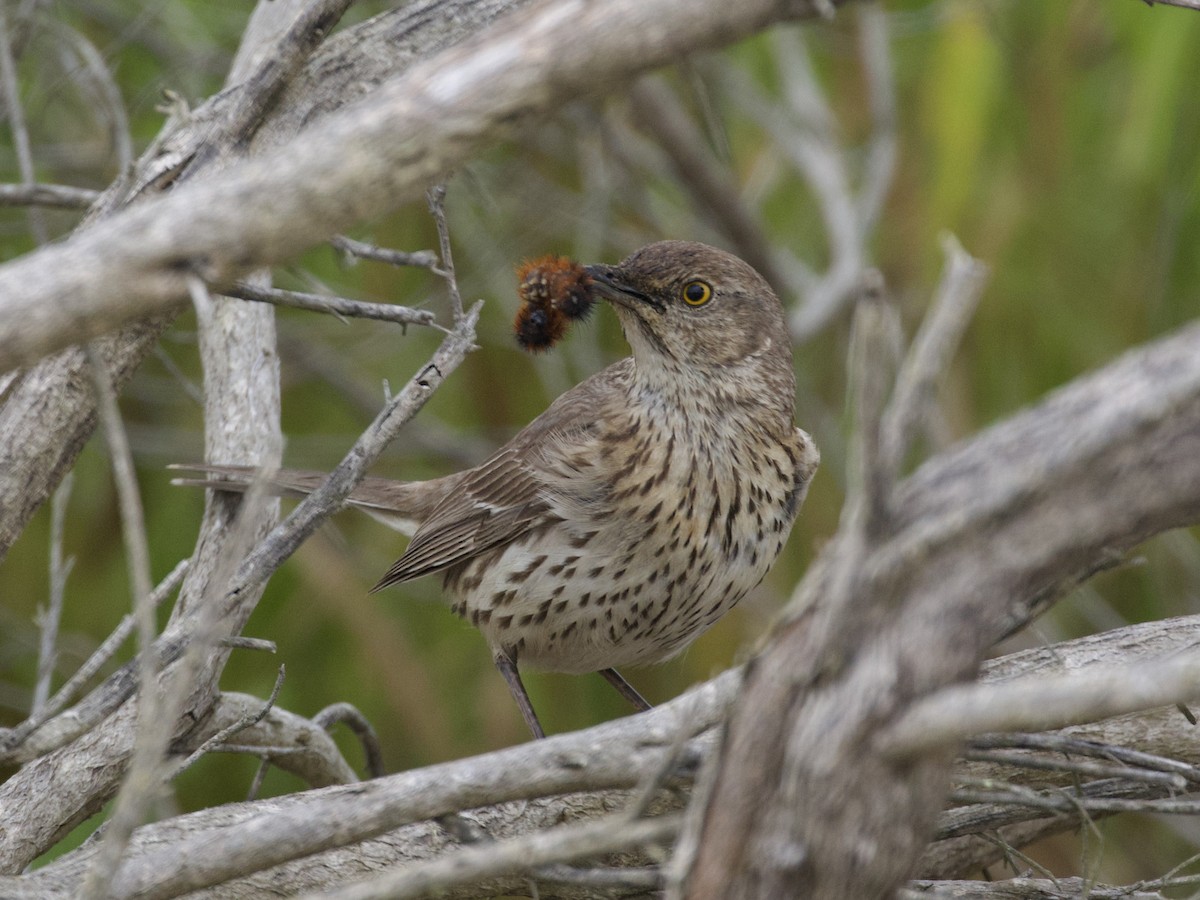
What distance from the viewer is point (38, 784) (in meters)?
3.05

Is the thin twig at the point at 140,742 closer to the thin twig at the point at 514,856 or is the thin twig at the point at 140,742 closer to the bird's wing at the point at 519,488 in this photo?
the thin twig at the point at 514,856

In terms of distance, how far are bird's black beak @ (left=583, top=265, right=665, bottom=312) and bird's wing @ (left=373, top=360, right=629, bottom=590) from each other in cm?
27

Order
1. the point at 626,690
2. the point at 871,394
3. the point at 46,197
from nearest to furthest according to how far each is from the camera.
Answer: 1. the point at 871,394
2. the point at 46,197
3. the point at 626,690

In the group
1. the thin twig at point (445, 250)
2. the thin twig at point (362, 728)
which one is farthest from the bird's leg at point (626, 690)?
the thin twig at point (445, 250)

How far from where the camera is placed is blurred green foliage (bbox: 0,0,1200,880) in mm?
5797

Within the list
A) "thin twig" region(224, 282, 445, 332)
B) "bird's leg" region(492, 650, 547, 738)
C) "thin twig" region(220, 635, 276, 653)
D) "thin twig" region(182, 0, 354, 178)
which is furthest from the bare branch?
"bird's leg" region(492, 650, 547, 738)

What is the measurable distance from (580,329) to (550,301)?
112 centimetres

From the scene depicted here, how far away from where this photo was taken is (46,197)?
11.8ft

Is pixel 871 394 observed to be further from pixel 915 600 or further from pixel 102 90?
pixel 102 90

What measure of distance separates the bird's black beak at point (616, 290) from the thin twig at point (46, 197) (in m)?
1.38

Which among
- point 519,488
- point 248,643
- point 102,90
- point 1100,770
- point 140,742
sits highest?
point 102,90

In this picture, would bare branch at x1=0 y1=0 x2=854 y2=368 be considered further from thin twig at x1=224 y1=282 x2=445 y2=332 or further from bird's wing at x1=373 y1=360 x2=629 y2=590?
bird's wing at x1=373 y1=360 x2=629 y2=590

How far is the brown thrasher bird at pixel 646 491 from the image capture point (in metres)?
4.03

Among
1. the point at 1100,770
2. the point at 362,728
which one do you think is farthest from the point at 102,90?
the point at 1100,770
